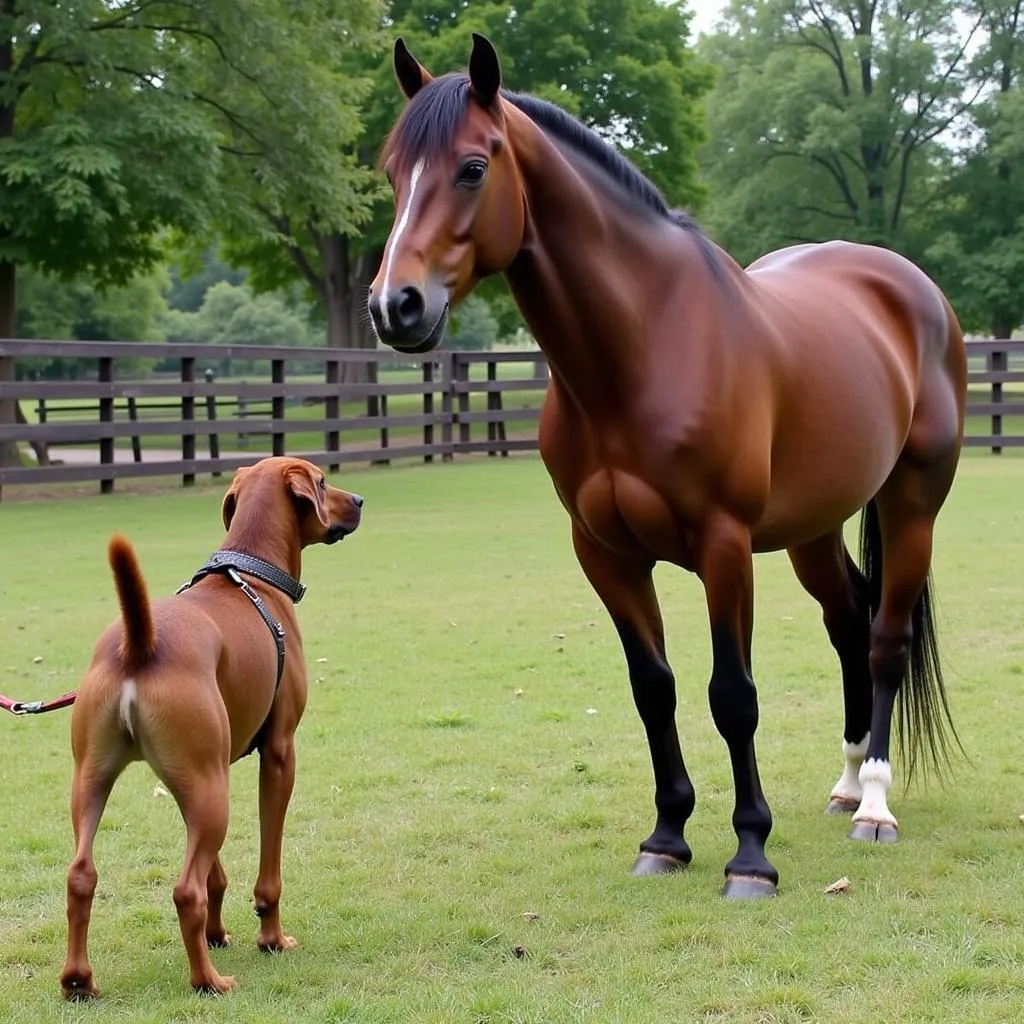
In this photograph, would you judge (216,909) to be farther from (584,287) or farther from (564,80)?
(564,80)

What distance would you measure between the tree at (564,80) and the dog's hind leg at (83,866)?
2931 cm

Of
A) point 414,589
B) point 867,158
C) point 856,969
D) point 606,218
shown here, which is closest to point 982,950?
point 856,969

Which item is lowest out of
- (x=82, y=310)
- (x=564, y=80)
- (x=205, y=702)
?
(x=205, y=702)

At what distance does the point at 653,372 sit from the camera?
4238 millimetres

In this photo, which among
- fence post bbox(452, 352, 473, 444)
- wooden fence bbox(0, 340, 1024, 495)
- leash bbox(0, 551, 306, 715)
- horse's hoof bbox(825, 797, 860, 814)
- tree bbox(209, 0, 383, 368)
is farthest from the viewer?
fence post bbox(452, 352, 473, 444)

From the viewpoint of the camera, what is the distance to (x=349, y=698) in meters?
7.04

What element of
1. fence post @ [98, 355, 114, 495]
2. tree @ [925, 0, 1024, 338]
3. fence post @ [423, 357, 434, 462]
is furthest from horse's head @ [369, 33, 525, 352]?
tree @ [925, 0, 1024, 338]

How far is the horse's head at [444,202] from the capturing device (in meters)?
3.59

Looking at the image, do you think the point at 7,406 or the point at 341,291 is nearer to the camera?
the point at 7,406

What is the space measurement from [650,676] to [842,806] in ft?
3.87

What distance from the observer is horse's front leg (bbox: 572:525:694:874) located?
182 inches

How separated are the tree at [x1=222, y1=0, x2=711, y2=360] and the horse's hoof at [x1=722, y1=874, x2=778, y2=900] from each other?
28.6 m

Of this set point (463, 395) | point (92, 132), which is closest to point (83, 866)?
point (92, 132)

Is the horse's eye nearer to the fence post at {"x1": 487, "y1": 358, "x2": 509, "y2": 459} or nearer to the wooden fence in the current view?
the wooden fence
